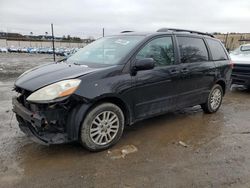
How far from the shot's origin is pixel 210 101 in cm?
572

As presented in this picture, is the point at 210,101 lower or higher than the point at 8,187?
higher

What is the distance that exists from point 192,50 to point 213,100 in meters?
1.43

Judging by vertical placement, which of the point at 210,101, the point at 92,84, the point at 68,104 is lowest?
the point at 210,101

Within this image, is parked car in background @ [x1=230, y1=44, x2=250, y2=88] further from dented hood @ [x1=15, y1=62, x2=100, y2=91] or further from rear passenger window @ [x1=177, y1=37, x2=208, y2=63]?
dented hood @ [x1=15, y1=62, x2=100, y2=91]

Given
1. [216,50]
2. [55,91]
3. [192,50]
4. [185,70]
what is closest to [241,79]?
[216,50]

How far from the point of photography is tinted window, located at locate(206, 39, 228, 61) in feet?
18.5

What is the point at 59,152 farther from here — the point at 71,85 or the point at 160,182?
the point at 160,182

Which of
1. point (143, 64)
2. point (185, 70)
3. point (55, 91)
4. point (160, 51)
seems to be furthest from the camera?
point (185, 70)

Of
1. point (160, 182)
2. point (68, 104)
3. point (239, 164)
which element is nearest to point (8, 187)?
point (68, 104)

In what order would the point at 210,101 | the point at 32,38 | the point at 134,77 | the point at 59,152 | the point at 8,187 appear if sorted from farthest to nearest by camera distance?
1. the point at 32,38
2. the point at 210,101
3. the point at 134,77
4. the point at 59,152
5. the point at 8,187

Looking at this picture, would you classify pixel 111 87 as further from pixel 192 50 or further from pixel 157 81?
pixel 192 50

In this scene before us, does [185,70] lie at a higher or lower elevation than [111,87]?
higher

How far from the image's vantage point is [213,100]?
5816mm

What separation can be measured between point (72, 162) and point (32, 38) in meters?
95.5
